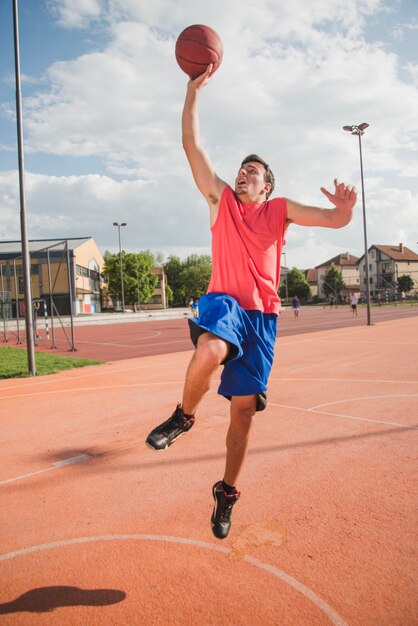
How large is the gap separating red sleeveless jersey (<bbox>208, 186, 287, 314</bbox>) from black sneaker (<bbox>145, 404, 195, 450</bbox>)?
0.77m

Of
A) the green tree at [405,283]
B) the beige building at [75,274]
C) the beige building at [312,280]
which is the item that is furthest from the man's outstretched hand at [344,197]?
the beige building at [312,280]

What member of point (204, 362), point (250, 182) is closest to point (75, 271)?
point (250, 182)

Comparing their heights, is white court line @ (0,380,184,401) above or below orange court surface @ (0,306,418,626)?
below

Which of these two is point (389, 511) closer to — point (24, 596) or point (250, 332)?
point (250, 332)

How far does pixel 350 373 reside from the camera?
9.70 meters

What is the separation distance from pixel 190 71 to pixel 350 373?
25.5 feet

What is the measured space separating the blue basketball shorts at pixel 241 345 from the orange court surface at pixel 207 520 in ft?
3.31

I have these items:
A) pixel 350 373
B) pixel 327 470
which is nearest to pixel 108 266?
pixel 350 373

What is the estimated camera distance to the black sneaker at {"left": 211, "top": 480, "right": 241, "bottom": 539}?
276cm

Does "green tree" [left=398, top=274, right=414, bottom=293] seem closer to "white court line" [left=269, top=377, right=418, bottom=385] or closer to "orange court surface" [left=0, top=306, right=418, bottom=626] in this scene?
"white court line" [left=269, top=377, right=418, bottom=385]

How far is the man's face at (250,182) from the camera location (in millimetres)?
3041

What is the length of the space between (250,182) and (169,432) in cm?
172

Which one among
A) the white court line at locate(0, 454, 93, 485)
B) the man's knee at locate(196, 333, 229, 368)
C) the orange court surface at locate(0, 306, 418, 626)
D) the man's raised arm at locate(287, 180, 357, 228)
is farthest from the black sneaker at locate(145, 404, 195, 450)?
the white court line at locate(0, 454, 93, 485)

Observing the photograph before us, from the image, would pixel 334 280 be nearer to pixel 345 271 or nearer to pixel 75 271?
pixel 345 271
